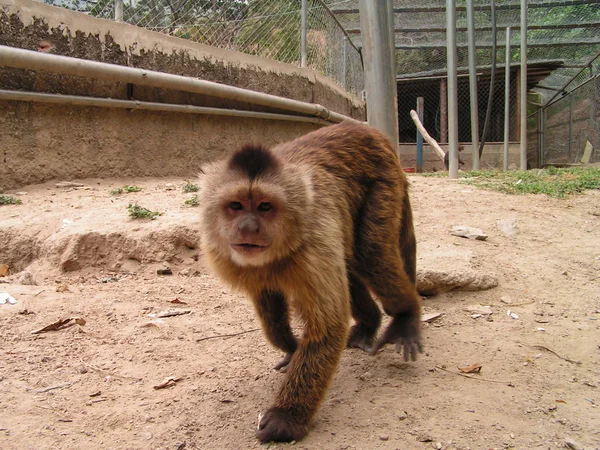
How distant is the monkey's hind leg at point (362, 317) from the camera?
3934mm

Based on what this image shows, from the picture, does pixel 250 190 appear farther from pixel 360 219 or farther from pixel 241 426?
pixel 241 426

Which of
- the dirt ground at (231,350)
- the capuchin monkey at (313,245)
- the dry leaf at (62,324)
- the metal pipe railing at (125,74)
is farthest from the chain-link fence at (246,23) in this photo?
the capuchin monkey at (313,245)

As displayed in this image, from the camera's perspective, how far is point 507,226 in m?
5.80

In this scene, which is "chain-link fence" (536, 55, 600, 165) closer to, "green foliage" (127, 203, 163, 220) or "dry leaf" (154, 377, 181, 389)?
"green foliage" (127, 203, 163, 220)

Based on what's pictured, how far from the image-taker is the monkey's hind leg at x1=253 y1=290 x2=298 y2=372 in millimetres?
3396

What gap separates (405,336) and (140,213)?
3135 millimetres

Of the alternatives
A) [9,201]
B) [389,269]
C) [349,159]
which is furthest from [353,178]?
[9,201]

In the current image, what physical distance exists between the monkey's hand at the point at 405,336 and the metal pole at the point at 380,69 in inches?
92.3

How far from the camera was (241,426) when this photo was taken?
286 centimetres

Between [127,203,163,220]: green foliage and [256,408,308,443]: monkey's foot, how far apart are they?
3.19 m

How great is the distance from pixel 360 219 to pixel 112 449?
2.02 m

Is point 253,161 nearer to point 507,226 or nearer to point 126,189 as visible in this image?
point 507,226

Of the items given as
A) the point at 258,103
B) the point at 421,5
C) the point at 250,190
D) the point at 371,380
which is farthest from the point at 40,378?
the point at 421,5

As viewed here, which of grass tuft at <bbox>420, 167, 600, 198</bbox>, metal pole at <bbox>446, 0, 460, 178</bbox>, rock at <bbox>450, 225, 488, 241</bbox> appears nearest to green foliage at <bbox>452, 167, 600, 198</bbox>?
grass tuft at <bbox>420, 167, 600, 198</bbox>
